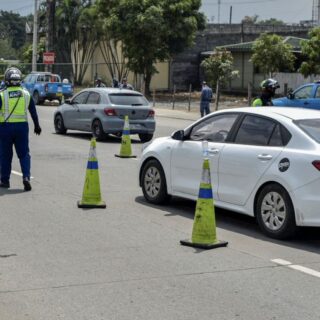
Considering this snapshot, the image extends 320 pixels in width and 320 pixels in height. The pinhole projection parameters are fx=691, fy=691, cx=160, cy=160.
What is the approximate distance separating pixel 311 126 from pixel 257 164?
2.58ft

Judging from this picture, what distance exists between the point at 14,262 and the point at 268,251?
2.68m

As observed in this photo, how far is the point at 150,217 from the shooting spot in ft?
30.2

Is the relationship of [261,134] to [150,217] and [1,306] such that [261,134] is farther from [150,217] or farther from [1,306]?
[1,306]

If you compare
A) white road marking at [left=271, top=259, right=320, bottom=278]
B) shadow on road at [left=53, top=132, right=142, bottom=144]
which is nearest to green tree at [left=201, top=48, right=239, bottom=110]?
shadow on road at [left=53, top=132, right=142, bottom=144]

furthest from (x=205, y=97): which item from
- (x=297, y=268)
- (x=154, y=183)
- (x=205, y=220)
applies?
(x=297, y=268)

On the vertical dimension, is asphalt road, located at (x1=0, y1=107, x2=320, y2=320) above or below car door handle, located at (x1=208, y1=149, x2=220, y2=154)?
below

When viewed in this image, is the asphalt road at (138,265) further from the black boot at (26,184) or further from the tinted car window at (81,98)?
the tinted car window at (81,98)

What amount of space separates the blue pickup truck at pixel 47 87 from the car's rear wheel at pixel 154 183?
95.4ft

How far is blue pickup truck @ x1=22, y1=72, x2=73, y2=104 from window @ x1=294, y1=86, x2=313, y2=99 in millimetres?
18750

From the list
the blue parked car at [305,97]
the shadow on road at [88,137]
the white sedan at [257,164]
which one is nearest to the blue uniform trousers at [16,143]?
the white sedan at [257,164]

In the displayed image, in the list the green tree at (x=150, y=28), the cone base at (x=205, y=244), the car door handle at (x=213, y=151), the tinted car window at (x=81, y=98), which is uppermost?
the green tree at (x=150, y=28)

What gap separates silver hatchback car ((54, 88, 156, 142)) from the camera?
19406 mm

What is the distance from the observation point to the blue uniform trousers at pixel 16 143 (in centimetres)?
1100

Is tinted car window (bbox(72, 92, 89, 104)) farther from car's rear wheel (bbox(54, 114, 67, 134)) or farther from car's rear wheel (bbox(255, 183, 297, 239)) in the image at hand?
car's rear wheel (bbox(255, 183, 297, 239))
